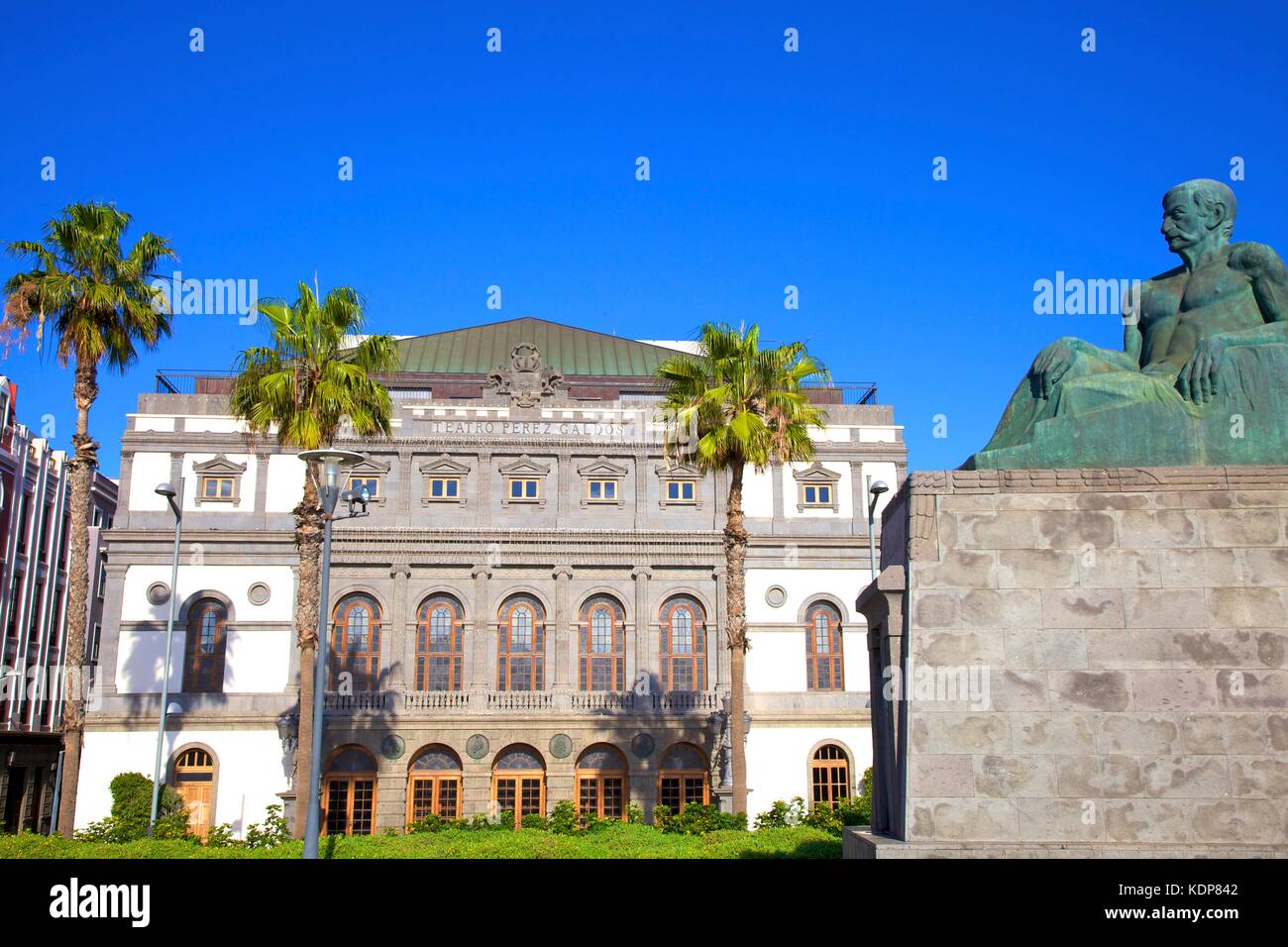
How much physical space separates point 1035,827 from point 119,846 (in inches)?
687

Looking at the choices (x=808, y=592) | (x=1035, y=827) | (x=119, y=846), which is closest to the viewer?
(x=1035, y=827)

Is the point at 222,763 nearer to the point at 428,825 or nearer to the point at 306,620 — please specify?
the point at 428,825

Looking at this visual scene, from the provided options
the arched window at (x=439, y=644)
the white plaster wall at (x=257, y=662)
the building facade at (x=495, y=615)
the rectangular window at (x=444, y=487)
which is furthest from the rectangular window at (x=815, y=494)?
the white plaster wall at (x=257, y=662)

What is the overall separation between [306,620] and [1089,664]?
19.0 meters

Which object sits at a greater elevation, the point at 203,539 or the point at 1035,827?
the point at 203,539

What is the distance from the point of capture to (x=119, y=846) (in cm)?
2211

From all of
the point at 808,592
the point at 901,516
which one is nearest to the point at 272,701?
the point at 808,592

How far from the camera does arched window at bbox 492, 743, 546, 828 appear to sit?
138 feet

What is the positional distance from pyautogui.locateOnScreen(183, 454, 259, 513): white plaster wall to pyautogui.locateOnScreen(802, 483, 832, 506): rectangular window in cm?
2054

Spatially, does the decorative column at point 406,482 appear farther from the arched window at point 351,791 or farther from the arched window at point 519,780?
the arched window at point 519,780

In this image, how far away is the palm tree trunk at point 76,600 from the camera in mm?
25438

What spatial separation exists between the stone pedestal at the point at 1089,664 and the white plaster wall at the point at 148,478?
128 feet
